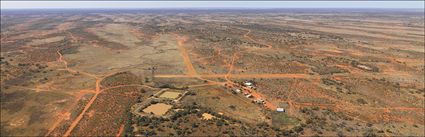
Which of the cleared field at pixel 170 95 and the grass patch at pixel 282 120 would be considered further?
→ the cleared field at pixel 170 95

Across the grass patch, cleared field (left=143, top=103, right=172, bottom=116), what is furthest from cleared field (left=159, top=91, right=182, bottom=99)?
the grass patch

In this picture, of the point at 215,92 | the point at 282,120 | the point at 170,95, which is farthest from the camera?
the point at 215,92

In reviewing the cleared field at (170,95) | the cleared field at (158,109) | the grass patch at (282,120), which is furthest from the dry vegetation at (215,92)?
the cleared field at (170,95)

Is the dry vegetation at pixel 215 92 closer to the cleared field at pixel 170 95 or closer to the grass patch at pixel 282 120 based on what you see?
the grass patch at pixel 282 120

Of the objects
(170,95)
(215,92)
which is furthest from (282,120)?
(170,95)

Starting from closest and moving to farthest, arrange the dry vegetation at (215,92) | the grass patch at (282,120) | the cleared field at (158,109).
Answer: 1. the dry vegetation at (215,92)
2. the grass patch at (282,120)
3. the cleared field at (158,109)

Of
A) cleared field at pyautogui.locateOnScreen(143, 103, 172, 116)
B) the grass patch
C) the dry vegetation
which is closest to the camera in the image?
the dry vegetation

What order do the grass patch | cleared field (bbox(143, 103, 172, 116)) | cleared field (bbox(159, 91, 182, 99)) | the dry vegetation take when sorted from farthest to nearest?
1. cleared field (bbox(159, 91, 182, 99))
2. cleared field (bbox(143, 103, 172, 116))
3. the grass patch
4. the dry vegetation

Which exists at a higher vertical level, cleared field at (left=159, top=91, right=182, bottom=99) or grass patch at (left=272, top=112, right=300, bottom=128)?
cleared field at (left=159, top=91, right=182, bottom=99)

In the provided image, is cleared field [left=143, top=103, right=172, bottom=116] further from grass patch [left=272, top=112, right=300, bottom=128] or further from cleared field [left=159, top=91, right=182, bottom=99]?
grass patch [left=272, top=112, right=300, bottom=128]

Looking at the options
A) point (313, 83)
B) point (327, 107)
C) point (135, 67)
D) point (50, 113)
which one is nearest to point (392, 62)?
point (313, 83)

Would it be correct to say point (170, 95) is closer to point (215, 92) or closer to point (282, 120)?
point (215, 92)
